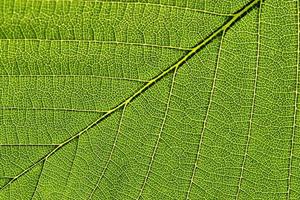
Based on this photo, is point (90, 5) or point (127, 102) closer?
point (90, 5)

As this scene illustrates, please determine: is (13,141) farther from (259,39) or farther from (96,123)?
(259,39)

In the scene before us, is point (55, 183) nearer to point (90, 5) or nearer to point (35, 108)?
point (35, 108)

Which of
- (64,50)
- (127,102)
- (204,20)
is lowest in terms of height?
(127,102)

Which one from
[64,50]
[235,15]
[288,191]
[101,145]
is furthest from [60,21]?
[288,191]

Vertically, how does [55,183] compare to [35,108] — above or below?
below

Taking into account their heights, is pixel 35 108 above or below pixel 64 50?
below

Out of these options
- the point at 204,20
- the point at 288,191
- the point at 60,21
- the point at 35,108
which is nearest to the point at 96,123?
the point at 35,108
